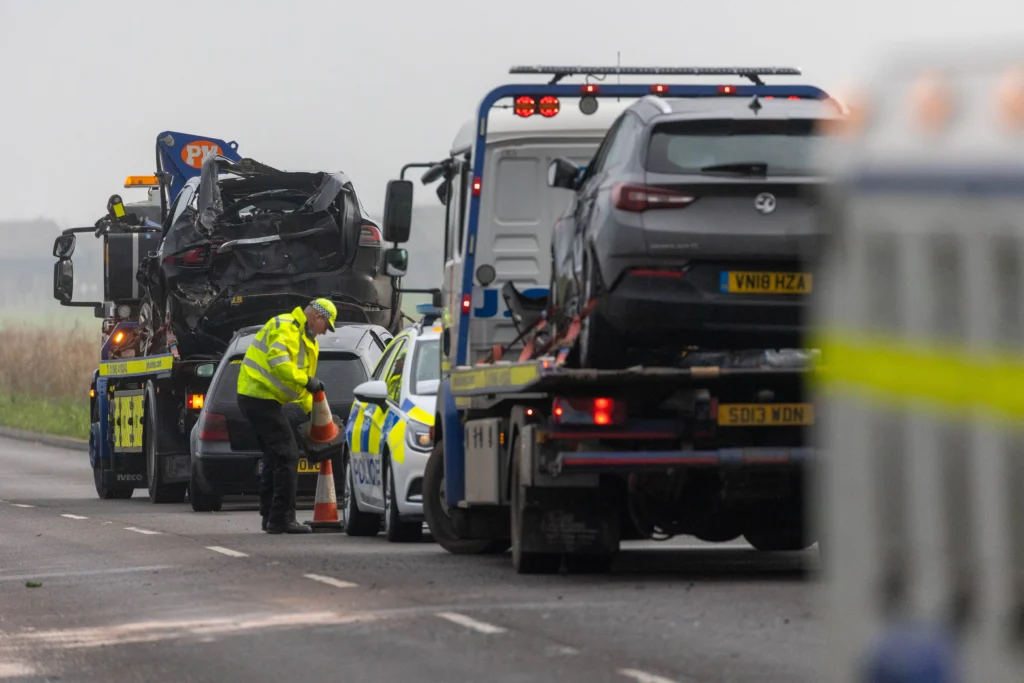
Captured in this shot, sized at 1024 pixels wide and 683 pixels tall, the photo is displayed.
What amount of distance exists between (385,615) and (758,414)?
89.1 inches

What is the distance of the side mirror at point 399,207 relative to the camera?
563 inches

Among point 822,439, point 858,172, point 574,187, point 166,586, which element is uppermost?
point 574,187

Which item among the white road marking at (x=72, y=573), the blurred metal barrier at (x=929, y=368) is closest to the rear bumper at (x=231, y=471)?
the white road marking at (x=72, y=573)

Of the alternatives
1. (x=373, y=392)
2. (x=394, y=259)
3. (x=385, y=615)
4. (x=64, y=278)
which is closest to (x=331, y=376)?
(x=373, y=392)

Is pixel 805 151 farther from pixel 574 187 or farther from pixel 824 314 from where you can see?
pixel 824 314

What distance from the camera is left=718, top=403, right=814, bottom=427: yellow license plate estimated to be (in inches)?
436

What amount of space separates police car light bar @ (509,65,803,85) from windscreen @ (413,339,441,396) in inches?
126

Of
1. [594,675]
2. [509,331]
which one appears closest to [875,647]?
[594,675]

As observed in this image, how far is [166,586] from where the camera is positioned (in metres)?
12.1

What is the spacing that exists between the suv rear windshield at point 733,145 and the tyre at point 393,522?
16.6ft

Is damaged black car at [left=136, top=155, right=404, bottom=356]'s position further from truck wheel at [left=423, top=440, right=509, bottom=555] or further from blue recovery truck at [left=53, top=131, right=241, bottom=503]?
truck wheel at [left=423, top=440, right=509, bottom=555]

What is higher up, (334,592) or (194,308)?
(194,308)

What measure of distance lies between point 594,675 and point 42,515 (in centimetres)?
1307

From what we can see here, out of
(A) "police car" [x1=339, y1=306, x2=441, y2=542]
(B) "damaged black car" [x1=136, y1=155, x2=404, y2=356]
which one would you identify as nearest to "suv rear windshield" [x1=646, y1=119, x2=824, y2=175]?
(A) "police car" [x1=339, y1=306, x2=441, y2=542]
